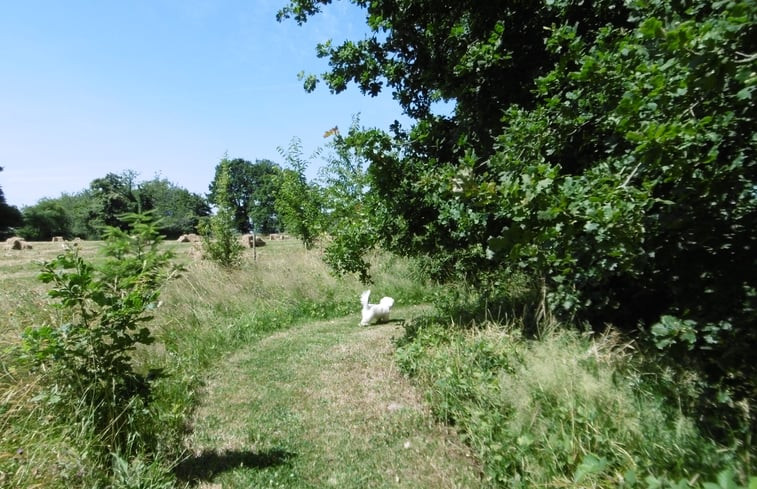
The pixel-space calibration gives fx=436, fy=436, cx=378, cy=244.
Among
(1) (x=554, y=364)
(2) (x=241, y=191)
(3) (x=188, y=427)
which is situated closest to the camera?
(1) (x=554, y=364)

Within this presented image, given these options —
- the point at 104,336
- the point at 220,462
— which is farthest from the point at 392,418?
the point at 104,336

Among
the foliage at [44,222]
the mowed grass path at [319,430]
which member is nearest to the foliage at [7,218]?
the foliage at [44,222]

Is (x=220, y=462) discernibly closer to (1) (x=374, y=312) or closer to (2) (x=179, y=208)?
(1) (x=374, y=312)

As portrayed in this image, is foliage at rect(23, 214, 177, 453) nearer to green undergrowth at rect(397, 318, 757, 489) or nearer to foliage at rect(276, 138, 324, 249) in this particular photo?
green undergrowth at rect(397, 318, 757, 489)

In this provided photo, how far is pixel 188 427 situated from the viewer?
175 inches

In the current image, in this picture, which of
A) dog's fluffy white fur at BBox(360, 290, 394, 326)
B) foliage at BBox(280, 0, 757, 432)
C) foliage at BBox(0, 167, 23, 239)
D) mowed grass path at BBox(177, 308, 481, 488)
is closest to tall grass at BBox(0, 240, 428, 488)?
mowed grass path at BBox(177, 308, 481, 488)

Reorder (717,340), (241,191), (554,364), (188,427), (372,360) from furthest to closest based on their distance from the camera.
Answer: (241,191), (372,360), (188,427), (554,364), (717,340)

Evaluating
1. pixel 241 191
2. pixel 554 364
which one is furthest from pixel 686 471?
pixel 241 191

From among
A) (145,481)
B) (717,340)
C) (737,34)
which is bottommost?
(145,481)

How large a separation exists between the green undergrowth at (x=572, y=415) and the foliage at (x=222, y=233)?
9.10m

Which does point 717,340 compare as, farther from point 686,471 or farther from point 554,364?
point 554,364

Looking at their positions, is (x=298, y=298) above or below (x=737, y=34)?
below

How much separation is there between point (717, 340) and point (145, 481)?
13.2 ft

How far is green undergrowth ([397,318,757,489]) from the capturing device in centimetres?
255
